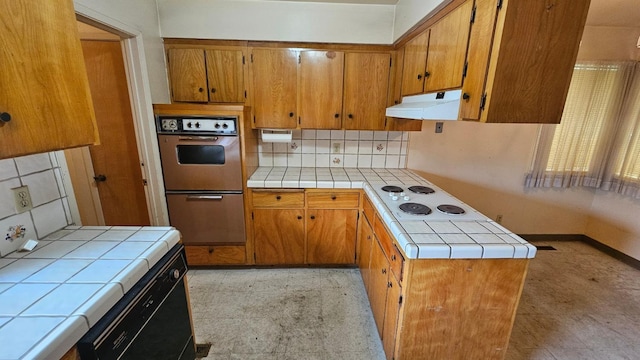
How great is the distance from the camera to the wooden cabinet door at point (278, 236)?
2383 mm

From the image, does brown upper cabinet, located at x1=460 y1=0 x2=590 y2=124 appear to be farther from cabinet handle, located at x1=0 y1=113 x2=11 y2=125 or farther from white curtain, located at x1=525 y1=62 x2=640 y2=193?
white curtain, located at x1=525 y1=62 x2=640 y2=193

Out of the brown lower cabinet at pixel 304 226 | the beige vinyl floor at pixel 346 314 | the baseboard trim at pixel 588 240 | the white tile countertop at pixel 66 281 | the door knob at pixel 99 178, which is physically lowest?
the beige vinyl floor at pixel 346 314

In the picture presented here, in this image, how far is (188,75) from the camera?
233 cm

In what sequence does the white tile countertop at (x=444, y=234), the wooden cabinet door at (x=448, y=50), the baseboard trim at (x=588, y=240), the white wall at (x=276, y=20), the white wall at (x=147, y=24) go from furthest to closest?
1. the baseboard trim at (x=588, y=240)
2. the white wall at (x=276, y=20)
3. the white wall at (x=147, y=24)
4. the wooden cabinet door at (x=448, y=50)
5. the white tile countertop at (x=444, y=234)

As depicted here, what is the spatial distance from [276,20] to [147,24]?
1010 mm

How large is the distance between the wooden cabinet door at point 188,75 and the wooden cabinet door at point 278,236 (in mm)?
1201

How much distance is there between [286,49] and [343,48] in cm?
51

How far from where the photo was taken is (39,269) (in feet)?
3.16

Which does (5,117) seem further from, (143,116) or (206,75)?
(206,75)

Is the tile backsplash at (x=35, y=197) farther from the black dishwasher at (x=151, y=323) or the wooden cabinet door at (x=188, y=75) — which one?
the wooden cabinet door at (x=188, y=75)

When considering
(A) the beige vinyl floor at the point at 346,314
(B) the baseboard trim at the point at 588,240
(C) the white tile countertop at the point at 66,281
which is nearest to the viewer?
(C) the white tile countertop at the point at 66,281

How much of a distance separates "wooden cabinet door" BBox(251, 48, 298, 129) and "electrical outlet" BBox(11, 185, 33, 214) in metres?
1.58

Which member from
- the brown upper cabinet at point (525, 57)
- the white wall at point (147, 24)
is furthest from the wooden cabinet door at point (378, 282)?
the white wall at point (147, 24)

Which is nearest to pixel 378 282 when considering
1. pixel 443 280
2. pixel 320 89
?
pixel 443 280
